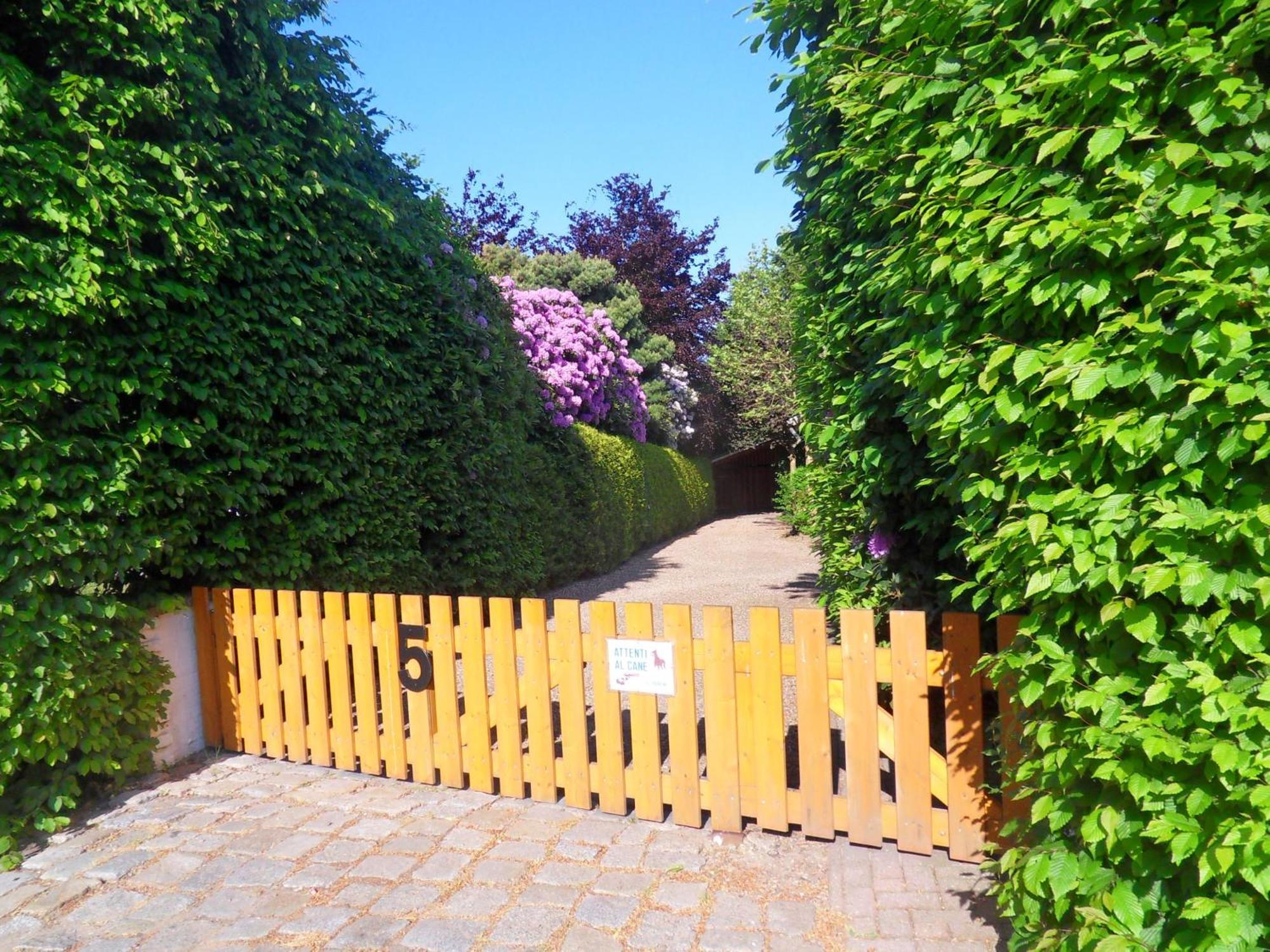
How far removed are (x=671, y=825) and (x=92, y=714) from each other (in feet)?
9.40

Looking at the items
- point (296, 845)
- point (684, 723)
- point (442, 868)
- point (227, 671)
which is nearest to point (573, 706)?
point (684, 723)

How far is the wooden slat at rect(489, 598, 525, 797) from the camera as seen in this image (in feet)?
12.4

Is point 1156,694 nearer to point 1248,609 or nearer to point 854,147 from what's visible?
point 1248,609

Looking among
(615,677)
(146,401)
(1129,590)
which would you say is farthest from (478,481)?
(1129,590)

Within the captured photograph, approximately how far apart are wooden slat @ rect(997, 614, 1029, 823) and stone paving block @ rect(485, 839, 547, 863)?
1.88 metres

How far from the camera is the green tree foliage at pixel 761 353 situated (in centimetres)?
1812

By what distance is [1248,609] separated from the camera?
5.38 feet

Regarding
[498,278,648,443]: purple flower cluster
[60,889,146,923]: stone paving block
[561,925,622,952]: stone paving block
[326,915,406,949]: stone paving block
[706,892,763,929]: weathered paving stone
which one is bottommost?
[706,892,763,929]: weathered paving stone

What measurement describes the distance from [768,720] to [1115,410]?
6.49 feet

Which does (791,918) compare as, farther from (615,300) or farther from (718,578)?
(615,300)

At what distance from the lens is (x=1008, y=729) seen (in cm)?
271

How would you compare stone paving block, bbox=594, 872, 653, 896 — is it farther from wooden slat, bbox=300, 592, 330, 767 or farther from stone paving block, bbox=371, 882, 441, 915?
wooden slat, bbox=300, 592, 330, 767

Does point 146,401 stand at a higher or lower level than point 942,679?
higher

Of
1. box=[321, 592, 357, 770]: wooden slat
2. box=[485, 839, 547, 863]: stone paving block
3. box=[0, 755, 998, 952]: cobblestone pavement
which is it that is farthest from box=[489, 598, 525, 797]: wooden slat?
box=[321, 592, 357, 770]: wooden slat
